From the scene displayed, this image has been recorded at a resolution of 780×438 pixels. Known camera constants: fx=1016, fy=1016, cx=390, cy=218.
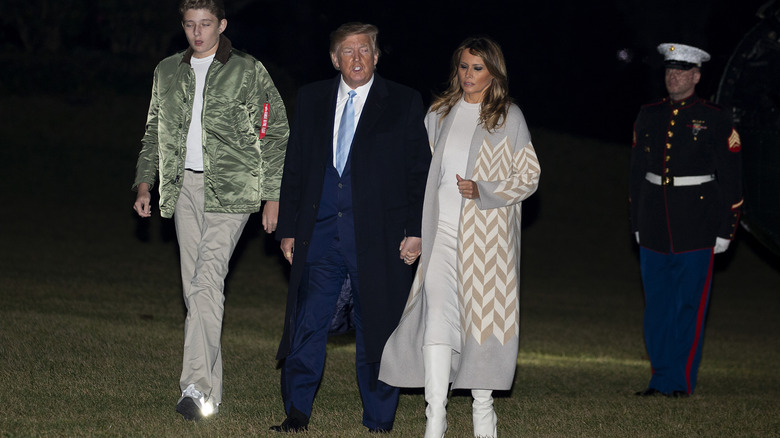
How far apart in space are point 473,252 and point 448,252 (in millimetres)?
131

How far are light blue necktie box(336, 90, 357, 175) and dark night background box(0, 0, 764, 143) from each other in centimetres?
A: 1855

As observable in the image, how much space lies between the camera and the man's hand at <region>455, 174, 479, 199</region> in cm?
469

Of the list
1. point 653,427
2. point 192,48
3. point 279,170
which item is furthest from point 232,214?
point 653,427

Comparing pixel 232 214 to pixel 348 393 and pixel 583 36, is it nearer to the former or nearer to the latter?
pixel 348 393

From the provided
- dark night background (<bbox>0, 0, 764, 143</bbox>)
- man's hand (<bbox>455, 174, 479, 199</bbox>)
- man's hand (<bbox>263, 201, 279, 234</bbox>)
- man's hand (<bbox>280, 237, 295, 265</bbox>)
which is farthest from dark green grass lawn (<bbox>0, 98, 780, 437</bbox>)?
dark night background (<bbox>0, 0, 764, 143</bbox>)

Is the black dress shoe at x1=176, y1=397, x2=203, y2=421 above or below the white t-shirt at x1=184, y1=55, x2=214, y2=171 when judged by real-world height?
below

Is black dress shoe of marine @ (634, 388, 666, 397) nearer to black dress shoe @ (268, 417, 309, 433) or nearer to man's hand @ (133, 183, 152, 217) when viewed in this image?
black dress shoe @ (268, 417, 309, 433)

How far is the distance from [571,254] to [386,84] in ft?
37.4

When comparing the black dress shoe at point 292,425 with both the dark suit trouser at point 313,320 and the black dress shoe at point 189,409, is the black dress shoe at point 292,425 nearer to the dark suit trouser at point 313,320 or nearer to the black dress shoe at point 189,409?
the dark suit trouser at point 313,320

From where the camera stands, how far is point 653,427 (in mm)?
5504

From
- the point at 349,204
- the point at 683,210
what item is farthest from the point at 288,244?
the point at 683,210

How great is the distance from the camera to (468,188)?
15.4 feet

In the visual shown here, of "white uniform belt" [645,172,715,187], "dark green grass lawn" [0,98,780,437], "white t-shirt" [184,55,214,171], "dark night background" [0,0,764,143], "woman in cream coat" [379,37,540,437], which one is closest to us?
"woman in cream coat" [379,37,540,437]

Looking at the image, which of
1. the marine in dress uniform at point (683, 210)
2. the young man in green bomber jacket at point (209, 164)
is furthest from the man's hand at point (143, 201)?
the marine in dress uniform at point (683, 210)
